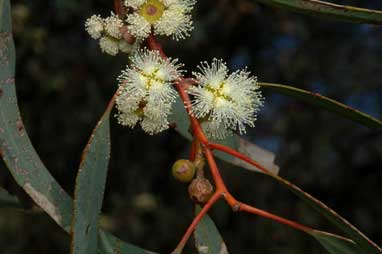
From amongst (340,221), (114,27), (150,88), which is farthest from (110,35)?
(340,221)

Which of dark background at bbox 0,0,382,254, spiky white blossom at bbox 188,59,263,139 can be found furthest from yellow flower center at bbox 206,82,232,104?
dark background at bbox 0,0,382,254

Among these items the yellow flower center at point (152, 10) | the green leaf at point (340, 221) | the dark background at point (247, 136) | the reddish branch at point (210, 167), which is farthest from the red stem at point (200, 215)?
the dark background at point (247, 136)

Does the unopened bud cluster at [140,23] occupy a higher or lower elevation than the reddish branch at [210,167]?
higher

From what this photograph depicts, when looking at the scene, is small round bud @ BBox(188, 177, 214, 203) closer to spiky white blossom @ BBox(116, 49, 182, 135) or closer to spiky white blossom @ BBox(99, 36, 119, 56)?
spiky white blossom @ BBox(116, 49, 182, 135)

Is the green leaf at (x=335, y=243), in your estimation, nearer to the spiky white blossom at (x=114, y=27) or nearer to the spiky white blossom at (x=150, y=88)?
the spiky white blossom at (x=150, y=88)

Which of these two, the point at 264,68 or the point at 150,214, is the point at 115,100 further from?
the point at 264,68
